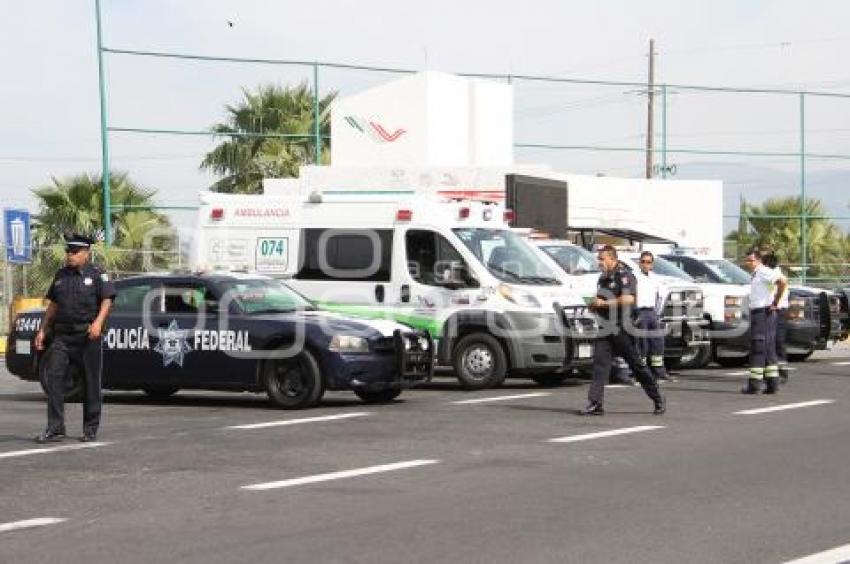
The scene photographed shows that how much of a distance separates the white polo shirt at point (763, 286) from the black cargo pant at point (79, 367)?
7926mm

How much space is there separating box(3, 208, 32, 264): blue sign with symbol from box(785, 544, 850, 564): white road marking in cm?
2230

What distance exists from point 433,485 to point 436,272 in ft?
24.9

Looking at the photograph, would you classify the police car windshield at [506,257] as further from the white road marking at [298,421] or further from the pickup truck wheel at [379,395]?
the white road marking at [298,421]

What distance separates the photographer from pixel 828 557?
21.2ft

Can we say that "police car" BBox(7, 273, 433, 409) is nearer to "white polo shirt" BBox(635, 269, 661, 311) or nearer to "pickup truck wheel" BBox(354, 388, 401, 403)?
"pickup truck wheel" BBox(354, 388, 401, 403)

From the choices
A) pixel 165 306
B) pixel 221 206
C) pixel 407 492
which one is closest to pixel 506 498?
pixel 407 492

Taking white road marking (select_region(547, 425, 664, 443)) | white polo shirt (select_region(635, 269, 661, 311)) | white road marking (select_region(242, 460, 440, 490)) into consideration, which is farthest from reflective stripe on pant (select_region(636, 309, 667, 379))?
white road marking (select_region(242, 460, 440, 490))

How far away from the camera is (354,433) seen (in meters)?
11.4

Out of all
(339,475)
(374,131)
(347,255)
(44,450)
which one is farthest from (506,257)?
(374,131)

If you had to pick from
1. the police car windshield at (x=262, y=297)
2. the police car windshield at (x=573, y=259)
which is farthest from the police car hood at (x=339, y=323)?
the police car windshield at (x=573, y=259)

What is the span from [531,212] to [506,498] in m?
15.0

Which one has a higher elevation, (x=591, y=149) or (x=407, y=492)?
(x=591, y=149)

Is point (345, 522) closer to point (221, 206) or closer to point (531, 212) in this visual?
point (221, 206)

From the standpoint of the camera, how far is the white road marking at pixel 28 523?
741cm
